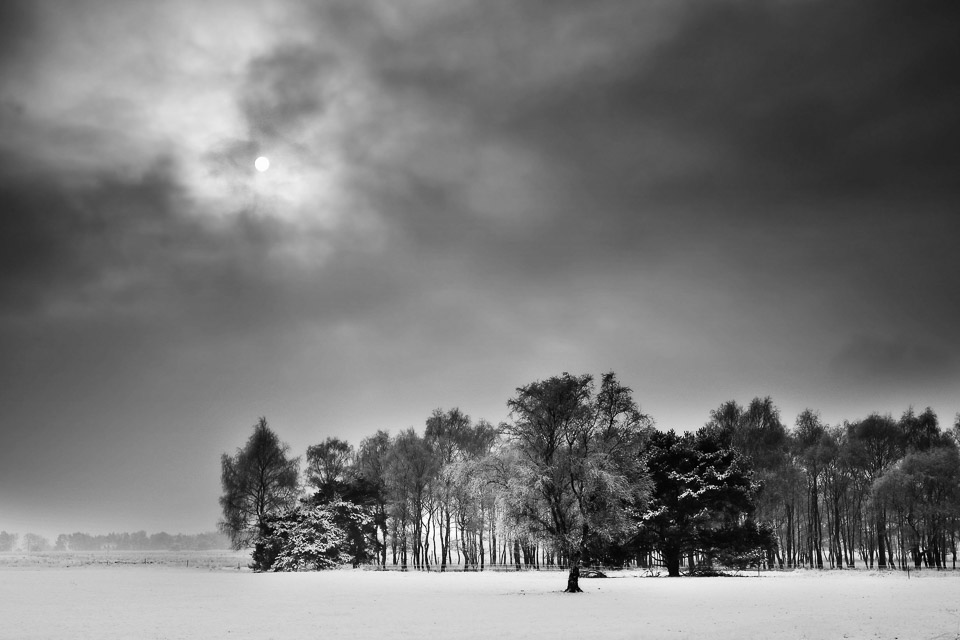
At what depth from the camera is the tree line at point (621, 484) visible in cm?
4281

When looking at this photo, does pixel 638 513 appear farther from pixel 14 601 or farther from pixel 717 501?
pixel 14 601

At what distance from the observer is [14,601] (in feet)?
109

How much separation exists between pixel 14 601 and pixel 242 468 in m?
47.7

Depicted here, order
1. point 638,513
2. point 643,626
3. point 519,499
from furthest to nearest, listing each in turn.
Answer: point 638,513 < point 519,499 < point 643,626

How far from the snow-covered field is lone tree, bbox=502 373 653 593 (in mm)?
3929

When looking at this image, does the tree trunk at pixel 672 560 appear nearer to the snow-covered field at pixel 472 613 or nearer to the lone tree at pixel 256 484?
the snow-covered field at pixel 472 613

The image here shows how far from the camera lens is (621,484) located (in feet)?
136

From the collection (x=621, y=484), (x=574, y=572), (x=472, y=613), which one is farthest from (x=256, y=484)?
(x=472, y=613)

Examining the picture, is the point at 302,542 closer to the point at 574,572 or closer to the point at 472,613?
the point at 574,572

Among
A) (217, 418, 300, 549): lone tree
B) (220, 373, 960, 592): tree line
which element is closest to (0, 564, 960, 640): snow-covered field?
(220, 373, 960, 592): tree line

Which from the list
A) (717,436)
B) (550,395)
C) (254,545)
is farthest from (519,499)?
(254,545)

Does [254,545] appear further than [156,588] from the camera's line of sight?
Yes

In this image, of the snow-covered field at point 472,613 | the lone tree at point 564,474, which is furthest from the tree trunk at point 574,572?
the snow-covered field at point 472,613

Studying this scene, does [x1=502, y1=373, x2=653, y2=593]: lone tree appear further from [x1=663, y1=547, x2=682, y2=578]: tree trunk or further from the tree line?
[x1=663, y1=547, x2=682, y2=578]: tree trunk
